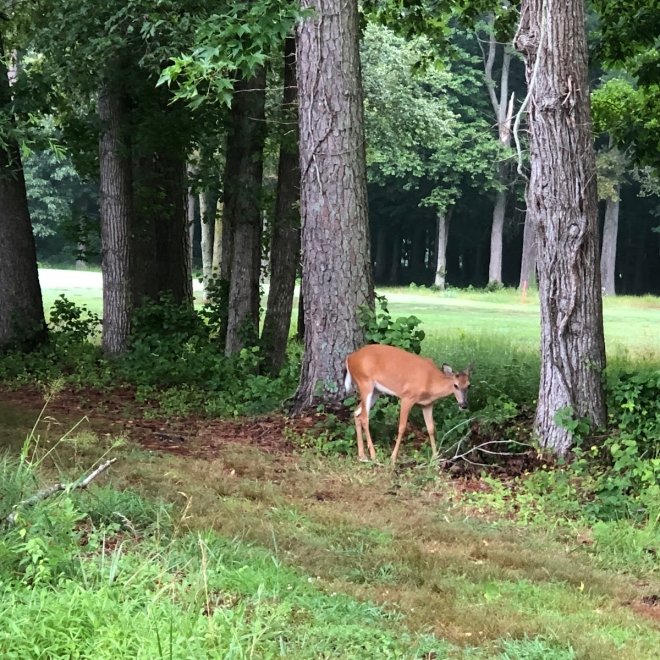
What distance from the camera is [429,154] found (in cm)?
4553

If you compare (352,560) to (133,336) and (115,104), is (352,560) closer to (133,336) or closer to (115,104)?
(133,336)

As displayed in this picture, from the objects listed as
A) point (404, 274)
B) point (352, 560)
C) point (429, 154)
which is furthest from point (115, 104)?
point (404, 274)

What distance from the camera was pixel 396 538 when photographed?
518 cm

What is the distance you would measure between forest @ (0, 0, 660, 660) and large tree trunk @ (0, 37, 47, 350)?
0.15 ft

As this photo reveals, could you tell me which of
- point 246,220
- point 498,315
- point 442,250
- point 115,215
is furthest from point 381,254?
point 115,215

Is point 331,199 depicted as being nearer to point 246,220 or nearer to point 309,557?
point 246,220

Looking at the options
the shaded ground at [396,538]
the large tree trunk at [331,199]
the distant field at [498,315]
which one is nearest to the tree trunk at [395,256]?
the distant field at [498,315]

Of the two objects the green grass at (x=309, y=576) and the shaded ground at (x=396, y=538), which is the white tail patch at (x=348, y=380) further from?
the green grass at (x=309, y=576)

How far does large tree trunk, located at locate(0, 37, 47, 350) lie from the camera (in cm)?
1320

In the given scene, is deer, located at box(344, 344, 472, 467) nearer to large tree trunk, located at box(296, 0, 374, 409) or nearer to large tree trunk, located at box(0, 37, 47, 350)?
large tree trunk, located at box(296, 0, 374, 409)

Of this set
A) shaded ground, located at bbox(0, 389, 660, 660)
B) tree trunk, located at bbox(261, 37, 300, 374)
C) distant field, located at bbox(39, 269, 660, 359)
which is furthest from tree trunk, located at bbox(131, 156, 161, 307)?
shaded ground, located at bbox(0, 389, 660, 660)

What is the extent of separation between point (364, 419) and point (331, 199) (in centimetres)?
223

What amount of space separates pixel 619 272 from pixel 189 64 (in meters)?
51.7

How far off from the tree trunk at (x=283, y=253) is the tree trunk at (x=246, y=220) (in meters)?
0.32
